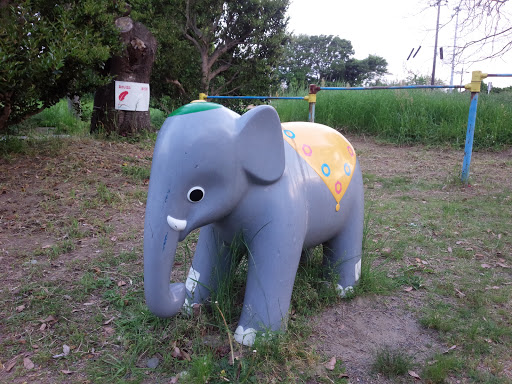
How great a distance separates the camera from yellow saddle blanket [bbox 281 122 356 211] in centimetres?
214

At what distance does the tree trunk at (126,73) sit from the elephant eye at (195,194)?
477 cm

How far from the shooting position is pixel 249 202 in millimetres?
1785

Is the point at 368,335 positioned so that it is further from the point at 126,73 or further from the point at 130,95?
the point at 126,73

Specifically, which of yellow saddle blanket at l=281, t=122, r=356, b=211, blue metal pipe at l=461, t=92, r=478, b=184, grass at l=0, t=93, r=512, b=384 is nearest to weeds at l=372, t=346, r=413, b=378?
grass at l=0, t=93, r=512, b=384

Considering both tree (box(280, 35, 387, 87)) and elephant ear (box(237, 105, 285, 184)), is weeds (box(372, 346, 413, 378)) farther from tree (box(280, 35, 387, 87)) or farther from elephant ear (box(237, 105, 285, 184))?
tree (box(280, 35, 387, 87))

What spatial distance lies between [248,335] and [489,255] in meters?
2.43

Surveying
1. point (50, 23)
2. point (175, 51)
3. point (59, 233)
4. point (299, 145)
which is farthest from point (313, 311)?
point (175, 51)

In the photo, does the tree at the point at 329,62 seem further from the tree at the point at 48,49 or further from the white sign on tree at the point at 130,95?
the tree at the point at 48,49

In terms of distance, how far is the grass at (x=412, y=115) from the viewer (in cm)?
803

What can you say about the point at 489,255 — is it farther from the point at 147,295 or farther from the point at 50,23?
the point at 50,23

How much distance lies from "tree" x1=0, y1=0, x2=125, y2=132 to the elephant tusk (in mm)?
3285

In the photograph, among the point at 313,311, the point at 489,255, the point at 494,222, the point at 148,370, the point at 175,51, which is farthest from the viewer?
the point at 175,51

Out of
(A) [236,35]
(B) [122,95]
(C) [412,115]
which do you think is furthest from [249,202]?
(C) [412,115]

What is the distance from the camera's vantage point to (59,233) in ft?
10.9
